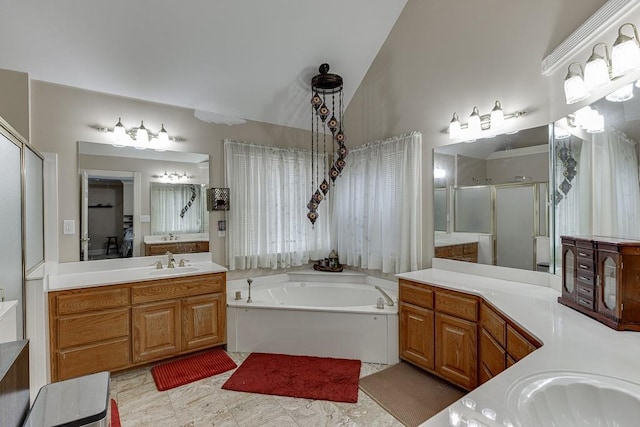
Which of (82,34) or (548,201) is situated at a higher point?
(82,34)

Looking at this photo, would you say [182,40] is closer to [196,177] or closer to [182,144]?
[182,144]

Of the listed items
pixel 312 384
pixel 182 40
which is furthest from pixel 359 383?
pixel 182 40

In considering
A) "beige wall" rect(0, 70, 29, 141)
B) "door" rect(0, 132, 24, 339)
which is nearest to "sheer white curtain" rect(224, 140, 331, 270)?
"beige wall" rect(0, 70, 29, 141)

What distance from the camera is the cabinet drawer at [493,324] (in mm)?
1771

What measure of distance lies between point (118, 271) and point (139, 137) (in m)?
1.29

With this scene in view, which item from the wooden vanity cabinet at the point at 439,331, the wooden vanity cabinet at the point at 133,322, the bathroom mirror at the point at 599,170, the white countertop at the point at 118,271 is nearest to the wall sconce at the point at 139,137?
the white countertop at the point at 118,271

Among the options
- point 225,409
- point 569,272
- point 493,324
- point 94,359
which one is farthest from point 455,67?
point 94,359

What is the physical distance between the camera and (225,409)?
7.18 feet

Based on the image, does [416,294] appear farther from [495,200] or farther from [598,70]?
[598,70]

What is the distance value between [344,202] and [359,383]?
2.11 meters

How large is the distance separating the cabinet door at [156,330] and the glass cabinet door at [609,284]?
2.98 meters

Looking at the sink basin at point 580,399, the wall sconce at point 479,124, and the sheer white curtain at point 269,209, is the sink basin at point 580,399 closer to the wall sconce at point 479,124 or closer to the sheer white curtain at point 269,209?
the wall sconce at point 479,124

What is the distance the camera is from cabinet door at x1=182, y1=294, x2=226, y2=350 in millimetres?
2822

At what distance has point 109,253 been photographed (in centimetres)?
292
